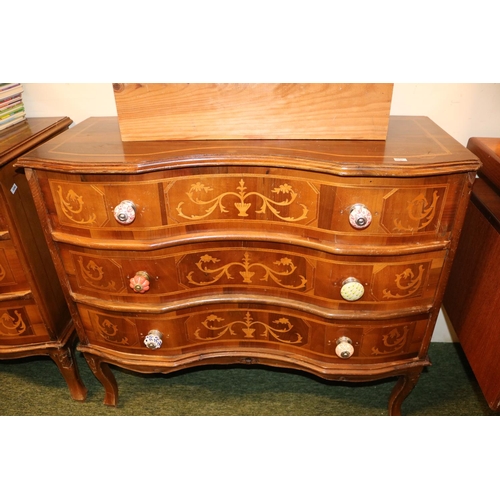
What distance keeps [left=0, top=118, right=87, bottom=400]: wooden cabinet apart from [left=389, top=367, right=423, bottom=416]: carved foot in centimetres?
149

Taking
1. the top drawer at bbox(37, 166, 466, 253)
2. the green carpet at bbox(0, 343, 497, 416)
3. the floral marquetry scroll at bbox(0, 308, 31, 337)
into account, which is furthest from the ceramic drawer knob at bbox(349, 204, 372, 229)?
the floral marquetry scroll at bbox(0, 308, 31, 337)

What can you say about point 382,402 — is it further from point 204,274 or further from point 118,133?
point 118,133

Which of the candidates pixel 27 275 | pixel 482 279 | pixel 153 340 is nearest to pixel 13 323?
pixel 27 275

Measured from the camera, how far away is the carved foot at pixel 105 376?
1.75 metres

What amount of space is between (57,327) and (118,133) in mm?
909

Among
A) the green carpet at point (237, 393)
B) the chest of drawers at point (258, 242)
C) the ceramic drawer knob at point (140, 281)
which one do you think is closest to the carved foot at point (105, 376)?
the green carpet at point (237, 393)

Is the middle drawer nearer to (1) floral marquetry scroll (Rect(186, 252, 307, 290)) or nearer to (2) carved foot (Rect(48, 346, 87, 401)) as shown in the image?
(1) floral marquetry scroll (Rect(186, 252, 307, 290))

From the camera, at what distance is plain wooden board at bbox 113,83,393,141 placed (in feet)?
4.34

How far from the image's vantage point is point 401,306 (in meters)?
1.45

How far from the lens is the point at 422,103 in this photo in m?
1.79

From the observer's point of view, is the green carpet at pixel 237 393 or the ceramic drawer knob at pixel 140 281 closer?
the ceramic drawer knob at pixel 140 281

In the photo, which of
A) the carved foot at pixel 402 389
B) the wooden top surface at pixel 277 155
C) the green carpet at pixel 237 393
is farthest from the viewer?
the green carpet at pixel 237 393

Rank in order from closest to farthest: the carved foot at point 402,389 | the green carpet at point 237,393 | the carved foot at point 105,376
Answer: the carved foot at point 402,389
the carved foot at point 105,376
the green carpet at point 237,393

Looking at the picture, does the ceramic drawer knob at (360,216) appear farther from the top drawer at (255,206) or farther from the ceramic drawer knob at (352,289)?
the ceramic drawer knob at (352,289)
